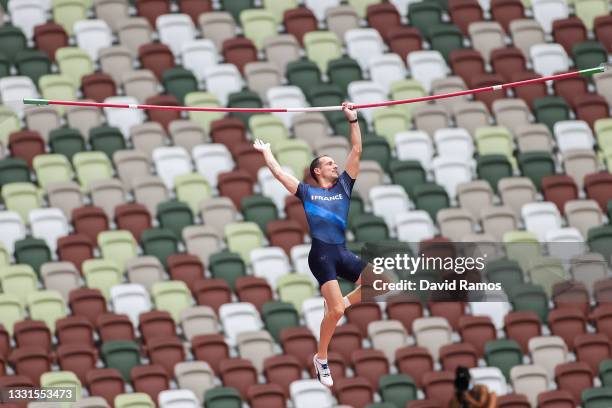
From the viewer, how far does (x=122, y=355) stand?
2381 cm

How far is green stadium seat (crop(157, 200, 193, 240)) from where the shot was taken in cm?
2559

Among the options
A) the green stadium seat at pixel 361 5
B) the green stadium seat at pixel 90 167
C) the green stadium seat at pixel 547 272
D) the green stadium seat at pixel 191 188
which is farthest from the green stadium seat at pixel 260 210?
the green stadium seat at pixel 361 5

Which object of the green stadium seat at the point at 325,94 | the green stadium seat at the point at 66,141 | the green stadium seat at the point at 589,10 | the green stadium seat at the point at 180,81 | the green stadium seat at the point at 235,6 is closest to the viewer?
the green stadium seat at the point at 66,141

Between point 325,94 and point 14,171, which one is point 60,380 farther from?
point 325,94

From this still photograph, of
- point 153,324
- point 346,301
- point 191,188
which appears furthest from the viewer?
point 191,188

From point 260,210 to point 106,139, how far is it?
2.31m

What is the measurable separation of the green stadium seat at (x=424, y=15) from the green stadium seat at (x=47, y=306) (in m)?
7.48

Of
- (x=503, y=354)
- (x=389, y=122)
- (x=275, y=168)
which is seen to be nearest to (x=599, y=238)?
(x=503, y=354)

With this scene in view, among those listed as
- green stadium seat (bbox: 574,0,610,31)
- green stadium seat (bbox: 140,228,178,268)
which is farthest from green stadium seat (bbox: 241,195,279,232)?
green stadium seat (bbox: 574,0,610,31)

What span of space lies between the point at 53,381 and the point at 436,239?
5.17m

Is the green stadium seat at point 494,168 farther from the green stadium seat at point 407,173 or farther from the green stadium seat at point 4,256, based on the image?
the green stadium seat at point 4,256

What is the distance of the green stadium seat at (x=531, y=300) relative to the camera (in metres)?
25.2

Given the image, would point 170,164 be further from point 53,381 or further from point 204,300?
point 53,381

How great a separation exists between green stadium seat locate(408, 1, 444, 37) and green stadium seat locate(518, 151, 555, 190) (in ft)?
9.69
